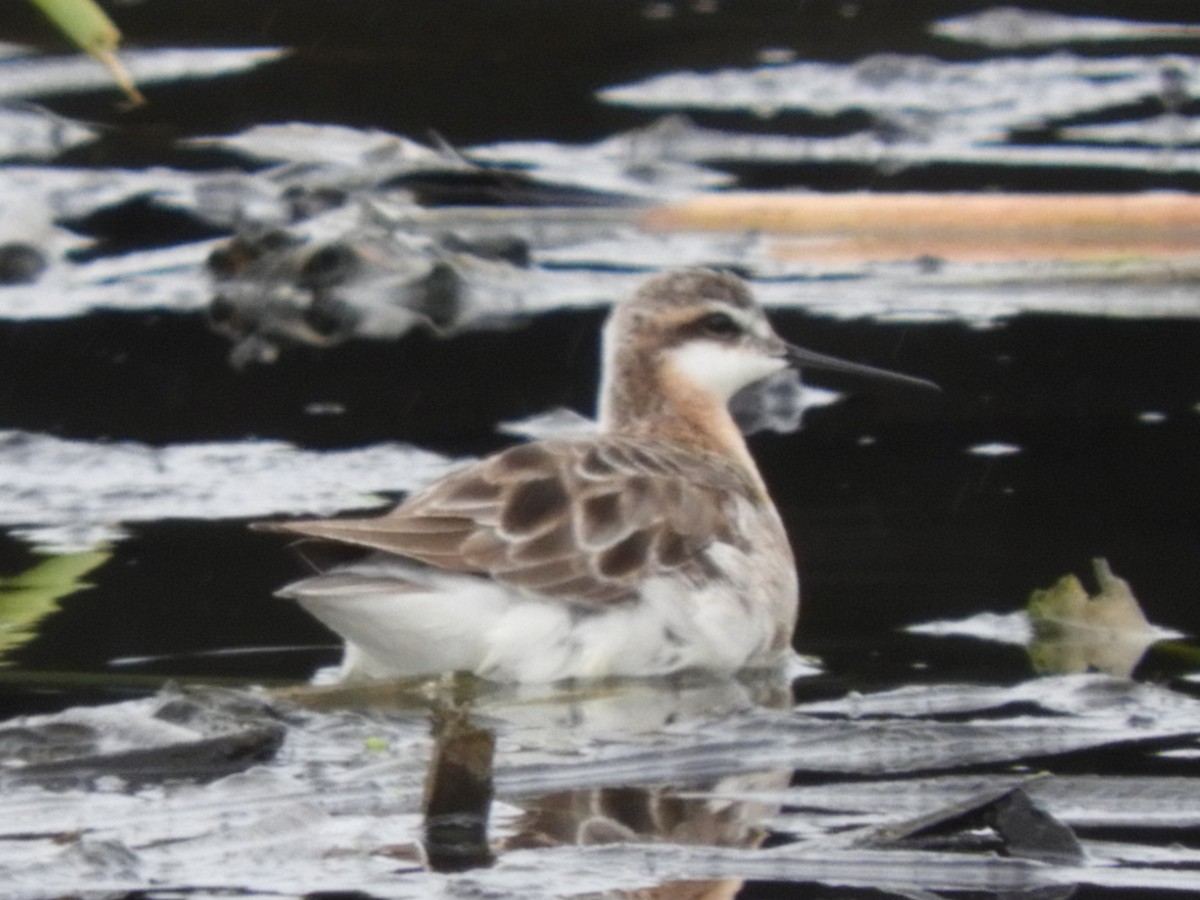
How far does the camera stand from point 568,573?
6723mm

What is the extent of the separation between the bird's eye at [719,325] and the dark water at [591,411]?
61cm

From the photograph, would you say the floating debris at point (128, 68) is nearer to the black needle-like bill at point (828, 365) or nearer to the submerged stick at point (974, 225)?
the submerged stick at point (974, 225)

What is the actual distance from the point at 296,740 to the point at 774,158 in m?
8.79

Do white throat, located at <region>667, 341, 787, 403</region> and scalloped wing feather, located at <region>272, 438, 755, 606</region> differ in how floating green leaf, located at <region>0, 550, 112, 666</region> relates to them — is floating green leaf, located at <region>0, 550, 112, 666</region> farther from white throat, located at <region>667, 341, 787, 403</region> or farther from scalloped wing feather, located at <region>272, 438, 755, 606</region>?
white throat, located at <region>667, 341, 787, 403</region>

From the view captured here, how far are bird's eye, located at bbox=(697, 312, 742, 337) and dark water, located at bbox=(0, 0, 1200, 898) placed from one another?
0.61m

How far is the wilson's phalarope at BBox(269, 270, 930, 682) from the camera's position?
6.46m

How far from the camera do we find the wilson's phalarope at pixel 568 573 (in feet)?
21.2

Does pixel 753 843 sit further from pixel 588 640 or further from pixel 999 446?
pixel 999 446

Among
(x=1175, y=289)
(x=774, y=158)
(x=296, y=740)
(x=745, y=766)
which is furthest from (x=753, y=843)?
(x=774, y=158)

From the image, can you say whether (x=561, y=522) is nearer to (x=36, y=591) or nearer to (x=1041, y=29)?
(x=36, y=591)

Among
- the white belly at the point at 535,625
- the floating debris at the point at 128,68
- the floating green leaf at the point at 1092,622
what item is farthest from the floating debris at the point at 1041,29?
the white belly at the point at 535,625

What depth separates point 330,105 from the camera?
15.5 m

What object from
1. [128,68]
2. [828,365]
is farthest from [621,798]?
[128,68]

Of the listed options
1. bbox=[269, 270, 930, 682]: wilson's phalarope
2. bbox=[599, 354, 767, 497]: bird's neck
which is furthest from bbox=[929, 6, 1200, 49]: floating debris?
bbox=[269, 270, 930, 682]: wilson's phalarope
